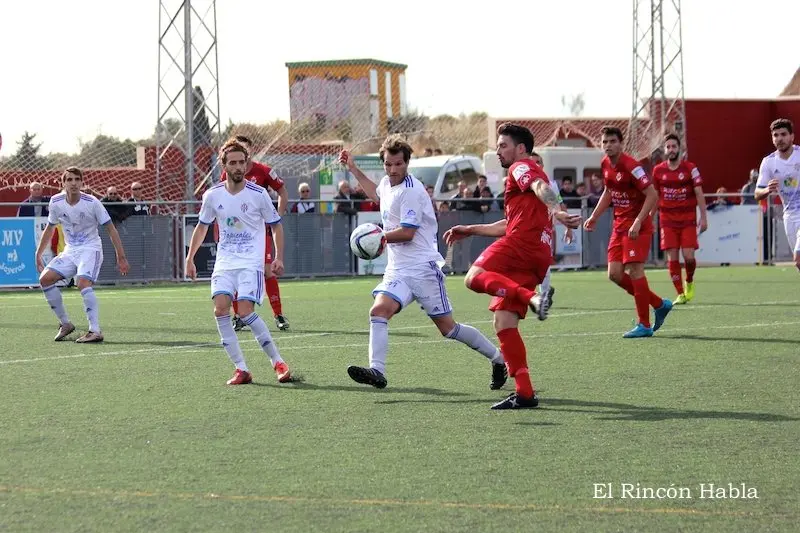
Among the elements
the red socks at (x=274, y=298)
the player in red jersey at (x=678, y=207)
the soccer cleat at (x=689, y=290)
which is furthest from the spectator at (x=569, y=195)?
the red socks at (x=274, y=298)

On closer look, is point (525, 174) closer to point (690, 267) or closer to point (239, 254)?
point (239, 254)

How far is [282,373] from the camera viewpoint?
9922 millimetres

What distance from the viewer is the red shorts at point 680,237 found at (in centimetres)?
1714

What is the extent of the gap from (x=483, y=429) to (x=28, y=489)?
8.78ft

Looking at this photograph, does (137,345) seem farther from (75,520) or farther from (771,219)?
(771,219)

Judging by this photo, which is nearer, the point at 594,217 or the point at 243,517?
the point at 243,517

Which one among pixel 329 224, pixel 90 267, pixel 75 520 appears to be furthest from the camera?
pixel 329 224

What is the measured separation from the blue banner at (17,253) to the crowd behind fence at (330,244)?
17 mm

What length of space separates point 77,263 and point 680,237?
7.73 metres

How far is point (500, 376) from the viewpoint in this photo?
372 inches

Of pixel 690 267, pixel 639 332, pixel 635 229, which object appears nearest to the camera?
pixel 635 229

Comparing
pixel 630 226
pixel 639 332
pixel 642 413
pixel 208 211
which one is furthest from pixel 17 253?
pixel 642 413

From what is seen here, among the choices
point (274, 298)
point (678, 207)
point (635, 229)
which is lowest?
point (274, 298)

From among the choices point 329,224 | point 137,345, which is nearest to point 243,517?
point 137,345
